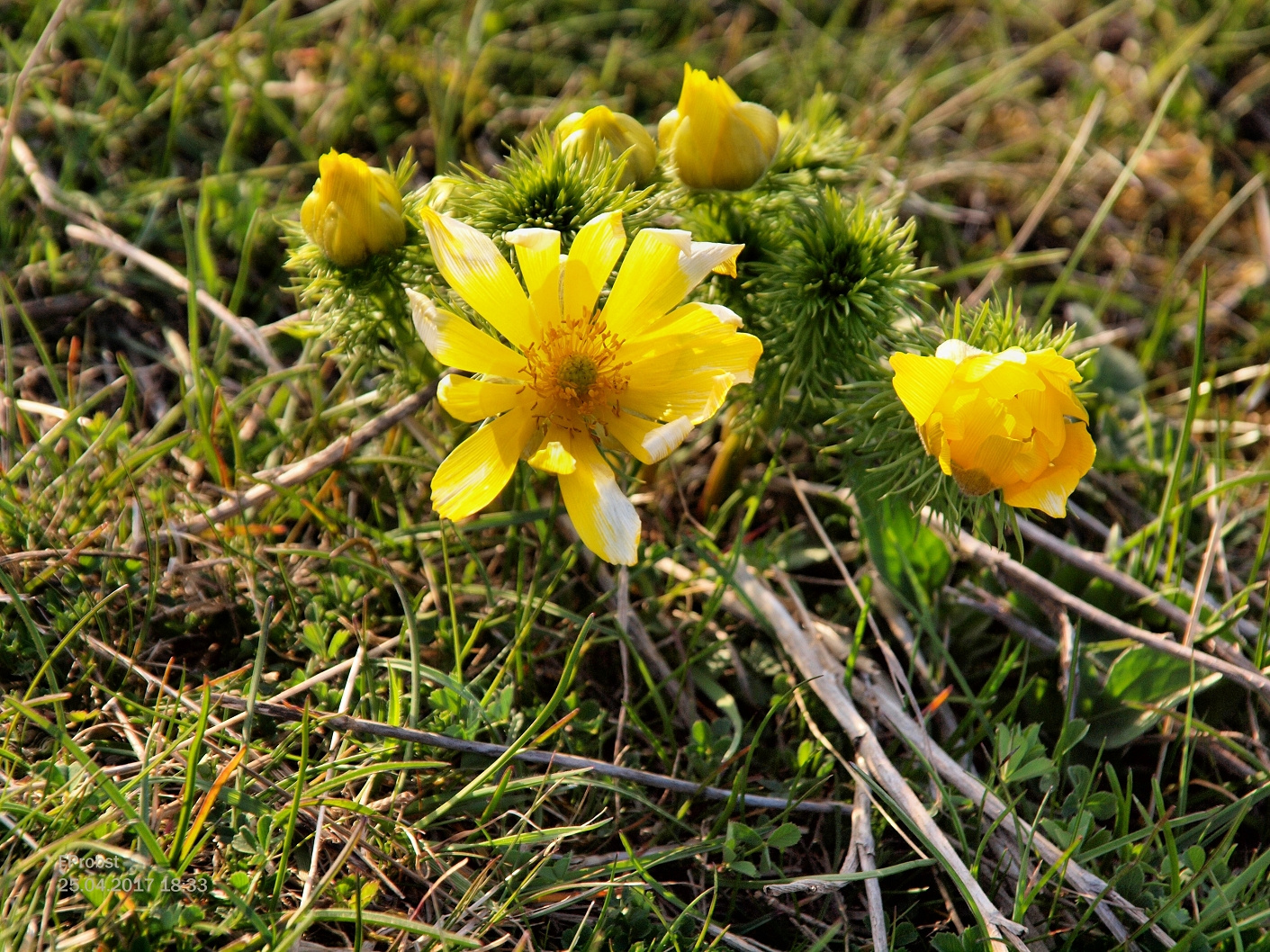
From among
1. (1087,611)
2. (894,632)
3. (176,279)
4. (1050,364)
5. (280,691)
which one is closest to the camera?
(1050,364)

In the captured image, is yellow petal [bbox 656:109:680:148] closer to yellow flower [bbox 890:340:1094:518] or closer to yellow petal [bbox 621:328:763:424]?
yellow petal [bbox 621:328:763:424]

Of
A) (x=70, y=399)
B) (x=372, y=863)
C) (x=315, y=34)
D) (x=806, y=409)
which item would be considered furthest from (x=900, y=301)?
(x=315, y=34)

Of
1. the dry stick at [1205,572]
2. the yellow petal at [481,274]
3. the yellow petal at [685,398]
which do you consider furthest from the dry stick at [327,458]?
the dry stick at [1205,572]

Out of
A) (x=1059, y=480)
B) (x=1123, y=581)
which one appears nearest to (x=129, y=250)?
(x=1059, y=480)

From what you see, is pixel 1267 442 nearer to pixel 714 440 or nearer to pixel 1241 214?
pixel 1241 214

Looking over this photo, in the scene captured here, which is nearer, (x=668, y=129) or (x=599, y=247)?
(x=599, y=247)

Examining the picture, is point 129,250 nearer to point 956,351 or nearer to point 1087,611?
point 956,351

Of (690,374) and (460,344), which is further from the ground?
(460,344)

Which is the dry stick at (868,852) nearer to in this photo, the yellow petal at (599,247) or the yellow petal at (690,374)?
the yellow petal at (690,374)

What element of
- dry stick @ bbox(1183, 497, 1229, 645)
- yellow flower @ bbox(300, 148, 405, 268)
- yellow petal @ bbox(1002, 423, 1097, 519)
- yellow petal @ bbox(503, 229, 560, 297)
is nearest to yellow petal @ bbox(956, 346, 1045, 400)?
yellow petal @ bbox(1002, 423, 1097, 519)
